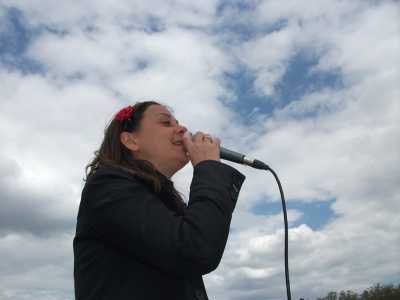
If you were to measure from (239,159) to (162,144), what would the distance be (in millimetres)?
641

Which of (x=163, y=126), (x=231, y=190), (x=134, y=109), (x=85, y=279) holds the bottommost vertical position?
(x=85, y=279)

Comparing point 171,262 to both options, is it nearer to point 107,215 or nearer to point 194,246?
point 194,246

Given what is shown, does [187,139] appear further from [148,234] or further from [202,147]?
[148,234]

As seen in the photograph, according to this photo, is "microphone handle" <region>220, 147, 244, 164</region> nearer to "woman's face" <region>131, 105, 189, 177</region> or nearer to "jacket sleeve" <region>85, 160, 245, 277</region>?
"woman's face" <region>131, 105, 189, 177</region>

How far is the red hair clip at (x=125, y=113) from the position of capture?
155 inches

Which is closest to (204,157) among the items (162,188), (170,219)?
(162,188)

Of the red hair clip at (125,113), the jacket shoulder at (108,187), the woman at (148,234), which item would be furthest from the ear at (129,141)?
the jacket shoulder at (108,187)

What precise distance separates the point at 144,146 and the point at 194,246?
53.6 inches

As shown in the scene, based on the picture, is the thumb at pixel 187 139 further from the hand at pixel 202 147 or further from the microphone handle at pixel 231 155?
the microphone handle at pixel 231 155

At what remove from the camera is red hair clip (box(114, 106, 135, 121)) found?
3.93 meters

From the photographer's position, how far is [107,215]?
8.35ft

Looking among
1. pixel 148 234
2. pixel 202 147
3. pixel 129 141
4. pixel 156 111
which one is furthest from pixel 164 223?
pixel 156 111

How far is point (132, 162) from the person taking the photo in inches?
130

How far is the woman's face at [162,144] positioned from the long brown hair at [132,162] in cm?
9
